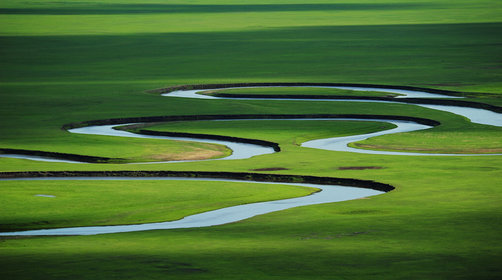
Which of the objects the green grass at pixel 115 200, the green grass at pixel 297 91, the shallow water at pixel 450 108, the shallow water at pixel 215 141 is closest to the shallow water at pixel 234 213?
the green grass at pixel 115 200

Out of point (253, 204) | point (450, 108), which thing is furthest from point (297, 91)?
point (253, 204)

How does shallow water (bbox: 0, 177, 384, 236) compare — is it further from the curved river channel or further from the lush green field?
the lush green field

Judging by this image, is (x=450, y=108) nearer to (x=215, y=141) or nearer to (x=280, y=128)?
(x=280, y=128)

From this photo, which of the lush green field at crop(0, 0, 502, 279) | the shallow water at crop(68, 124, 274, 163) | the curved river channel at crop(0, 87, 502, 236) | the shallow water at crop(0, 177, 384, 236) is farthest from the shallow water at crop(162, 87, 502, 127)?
the shallow water at crop(0, 177, 384, 236)

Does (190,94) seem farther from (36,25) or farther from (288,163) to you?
(36,25)

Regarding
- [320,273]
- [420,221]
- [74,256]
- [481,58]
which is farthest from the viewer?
[481,58]

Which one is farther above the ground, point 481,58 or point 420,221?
point 481,58

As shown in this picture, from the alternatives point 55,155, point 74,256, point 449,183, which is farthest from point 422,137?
point 74,256

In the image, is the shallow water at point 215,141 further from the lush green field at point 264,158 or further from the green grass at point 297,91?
the green grass at point 297,91
